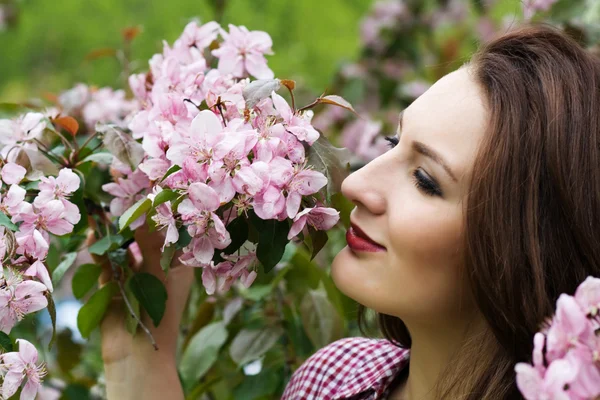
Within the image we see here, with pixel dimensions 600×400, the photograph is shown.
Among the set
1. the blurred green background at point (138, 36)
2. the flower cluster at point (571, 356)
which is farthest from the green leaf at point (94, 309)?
the blurred green background at point (138, 36)

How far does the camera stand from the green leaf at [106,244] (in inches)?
46.1

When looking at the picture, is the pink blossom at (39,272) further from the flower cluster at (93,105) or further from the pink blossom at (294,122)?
the flower cluster at (93,105)

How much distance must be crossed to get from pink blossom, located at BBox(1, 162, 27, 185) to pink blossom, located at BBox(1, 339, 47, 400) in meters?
0.20

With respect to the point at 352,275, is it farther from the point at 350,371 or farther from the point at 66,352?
the point at 66,352

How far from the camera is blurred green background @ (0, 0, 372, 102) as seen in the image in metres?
3.88

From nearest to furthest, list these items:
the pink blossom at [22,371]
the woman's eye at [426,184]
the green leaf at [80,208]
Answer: the pink blossom at [22,371], the woman's eye at [426,184], the green leaf at [80,208]

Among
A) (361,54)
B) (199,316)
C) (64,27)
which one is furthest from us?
(64,27)

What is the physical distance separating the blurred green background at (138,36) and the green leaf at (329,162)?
2.58 meters

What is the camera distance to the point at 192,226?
95cm

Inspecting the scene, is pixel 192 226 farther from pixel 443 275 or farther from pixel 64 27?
pixel 64 27

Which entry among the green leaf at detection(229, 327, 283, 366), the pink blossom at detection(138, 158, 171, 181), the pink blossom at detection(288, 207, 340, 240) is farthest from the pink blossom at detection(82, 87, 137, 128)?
the pink blossom at detection(288, 207, 340, 240)

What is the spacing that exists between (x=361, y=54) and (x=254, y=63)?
5.14ft

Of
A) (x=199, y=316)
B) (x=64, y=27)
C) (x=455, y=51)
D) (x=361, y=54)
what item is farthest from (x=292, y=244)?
(x=64, y=27)

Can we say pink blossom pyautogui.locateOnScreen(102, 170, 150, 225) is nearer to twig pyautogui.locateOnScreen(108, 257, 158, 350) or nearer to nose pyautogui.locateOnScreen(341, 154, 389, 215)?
twig pyautogui.locateOnScreen(108, 257, 158, 350)
